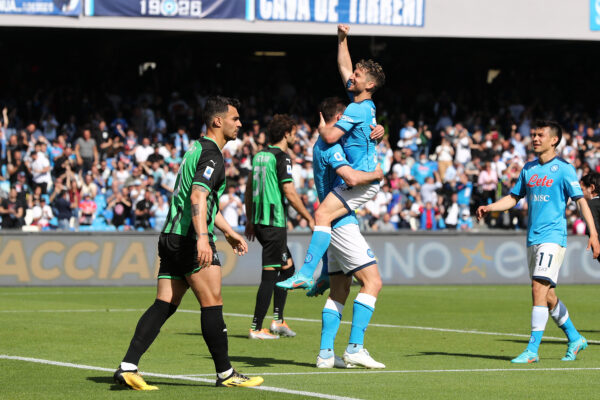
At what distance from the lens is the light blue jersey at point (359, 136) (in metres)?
9.48

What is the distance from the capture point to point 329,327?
377 inches

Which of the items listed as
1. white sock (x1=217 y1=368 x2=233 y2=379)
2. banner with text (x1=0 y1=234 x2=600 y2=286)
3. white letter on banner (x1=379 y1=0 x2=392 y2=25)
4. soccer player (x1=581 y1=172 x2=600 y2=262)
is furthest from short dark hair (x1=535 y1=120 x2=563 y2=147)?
white letter on banner (x1=379 y1=0 x2=392 y2=25)

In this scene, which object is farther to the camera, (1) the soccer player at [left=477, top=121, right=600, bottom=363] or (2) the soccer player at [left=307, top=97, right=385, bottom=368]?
(1) the soccer player at [left=477, top=121, right=600, bottom=363]

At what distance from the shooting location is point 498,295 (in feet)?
70.7

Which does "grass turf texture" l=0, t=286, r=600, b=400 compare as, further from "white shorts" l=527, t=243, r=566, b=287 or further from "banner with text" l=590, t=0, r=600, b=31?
"banner with text" l=590, t=0, r=600, b=31

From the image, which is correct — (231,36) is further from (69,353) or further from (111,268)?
(69,353)

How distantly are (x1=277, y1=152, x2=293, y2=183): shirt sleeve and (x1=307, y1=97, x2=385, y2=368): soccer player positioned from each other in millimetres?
3236

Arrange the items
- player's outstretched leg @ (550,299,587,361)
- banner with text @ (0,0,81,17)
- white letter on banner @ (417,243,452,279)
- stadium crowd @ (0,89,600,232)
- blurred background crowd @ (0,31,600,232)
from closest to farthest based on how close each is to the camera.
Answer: player's outstretched leg @ (550,299,587,361)
white letter on banner @ (417,243,452,279)
stadium crowd @ (0,89,600,232)
blurred background crowd @ (0,31,600,232)
banner with text @ (0,0,81,17)

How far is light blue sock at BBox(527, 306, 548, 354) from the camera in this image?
10438 millimetres

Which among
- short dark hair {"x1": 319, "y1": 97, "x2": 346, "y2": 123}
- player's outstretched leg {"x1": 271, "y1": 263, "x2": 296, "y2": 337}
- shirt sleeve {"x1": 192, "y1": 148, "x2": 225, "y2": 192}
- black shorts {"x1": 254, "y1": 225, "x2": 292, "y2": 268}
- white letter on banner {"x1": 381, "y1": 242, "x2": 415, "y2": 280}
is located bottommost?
white letter on banner {"x1": 381, "y1": 242, "x2": 415, "y2": 280}

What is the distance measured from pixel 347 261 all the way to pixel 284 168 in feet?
12.0

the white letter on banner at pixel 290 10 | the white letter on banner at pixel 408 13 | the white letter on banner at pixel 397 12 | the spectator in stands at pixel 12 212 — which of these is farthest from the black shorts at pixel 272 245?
the white letter on banner at pixel 408 13

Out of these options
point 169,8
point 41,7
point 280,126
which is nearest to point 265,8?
point 169,8

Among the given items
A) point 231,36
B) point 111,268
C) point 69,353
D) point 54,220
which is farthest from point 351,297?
point 231,36
